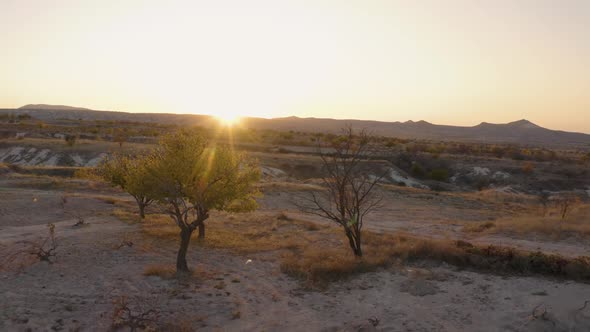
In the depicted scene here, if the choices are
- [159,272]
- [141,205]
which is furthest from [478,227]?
[141,205]

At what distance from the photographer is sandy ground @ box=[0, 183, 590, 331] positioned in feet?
40.9

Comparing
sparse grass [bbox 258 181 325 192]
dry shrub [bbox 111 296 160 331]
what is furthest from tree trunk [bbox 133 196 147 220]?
sparse grass [bbox 258 181 325 192]

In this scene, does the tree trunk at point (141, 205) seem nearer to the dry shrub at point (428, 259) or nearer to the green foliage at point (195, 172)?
the green foliage at point (195, 172)

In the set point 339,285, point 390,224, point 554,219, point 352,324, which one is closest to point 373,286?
point 339,285

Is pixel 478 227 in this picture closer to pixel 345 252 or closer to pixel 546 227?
pixel 546 227

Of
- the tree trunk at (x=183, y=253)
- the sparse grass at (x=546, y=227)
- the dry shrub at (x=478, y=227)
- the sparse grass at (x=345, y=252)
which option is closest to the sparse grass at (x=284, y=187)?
the sparse grass at (x=345, y=252)

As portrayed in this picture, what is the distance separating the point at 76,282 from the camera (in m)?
14.9

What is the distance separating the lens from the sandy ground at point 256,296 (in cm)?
1246

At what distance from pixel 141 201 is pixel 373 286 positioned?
14255mm

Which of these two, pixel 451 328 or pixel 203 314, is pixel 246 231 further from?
pixel 451 328

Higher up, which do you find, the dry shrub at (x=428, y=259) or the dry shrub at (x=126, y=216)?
the dry shrub at (x=428, y=259)

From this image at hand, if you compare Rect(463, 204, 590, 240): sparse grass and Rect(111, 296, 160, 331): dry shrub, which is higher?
Rect(463, 204, 590, 240): sparse grass

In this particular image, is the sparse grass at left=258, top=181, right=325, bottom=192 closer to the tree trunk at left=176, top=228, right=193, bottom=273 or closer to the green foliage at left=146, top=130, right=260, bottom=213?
the green foliage at left=146, top=130, right=260, bottom=213

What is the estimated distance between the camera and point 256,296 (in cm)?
1455
